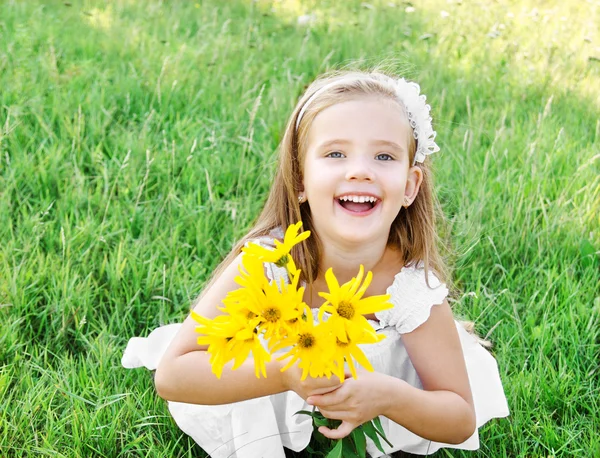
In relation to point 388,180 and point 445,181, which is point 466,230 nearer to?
point 445,181

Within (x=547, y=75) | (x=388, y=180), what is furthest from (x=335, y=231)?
(x=547, y=75)

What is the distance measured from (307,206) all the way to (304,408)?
1.72 ft

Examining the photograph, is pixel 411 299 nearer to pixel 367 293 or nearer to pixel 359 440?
pixel 367 293

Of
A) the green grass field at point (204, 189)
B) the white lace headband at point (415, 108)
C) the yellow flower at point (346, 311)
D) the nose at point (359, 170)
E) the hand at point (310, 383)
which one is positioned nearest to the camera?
the yellow flower at point (346, 311)

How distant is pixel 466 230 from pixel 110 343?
1.29 metres

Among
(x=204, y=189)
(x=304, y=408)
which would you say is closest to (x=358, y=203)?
(x=304, y=408)

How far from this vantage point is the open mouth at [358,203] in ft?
5.42

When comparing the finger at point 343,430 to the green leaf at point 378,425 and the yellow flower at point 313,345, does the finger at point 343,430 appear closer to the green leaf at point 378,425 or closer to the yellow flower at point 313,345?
the green leaf at point 378,425

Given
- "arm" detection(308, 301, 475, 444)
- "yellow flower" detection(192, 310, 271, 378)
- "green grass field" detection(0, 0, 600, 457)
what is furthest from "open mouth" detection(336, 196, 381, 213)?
"green grass field" detection(0, 0, 600, 457)

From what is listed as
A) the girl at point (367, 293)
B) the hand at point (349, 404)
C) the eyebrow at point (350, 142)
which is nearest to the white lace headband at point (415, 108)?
the girl at point (367, 293)

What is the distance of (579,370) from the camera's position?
2.18m

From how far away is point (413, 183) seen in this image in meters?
1.90

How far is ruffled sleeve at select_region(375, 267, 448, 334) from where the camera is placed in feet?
6.02

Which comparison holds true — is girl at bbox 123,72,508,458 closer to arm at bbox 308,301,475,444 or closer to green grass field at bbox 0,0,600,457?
arm at bbox 308,301,475,444
